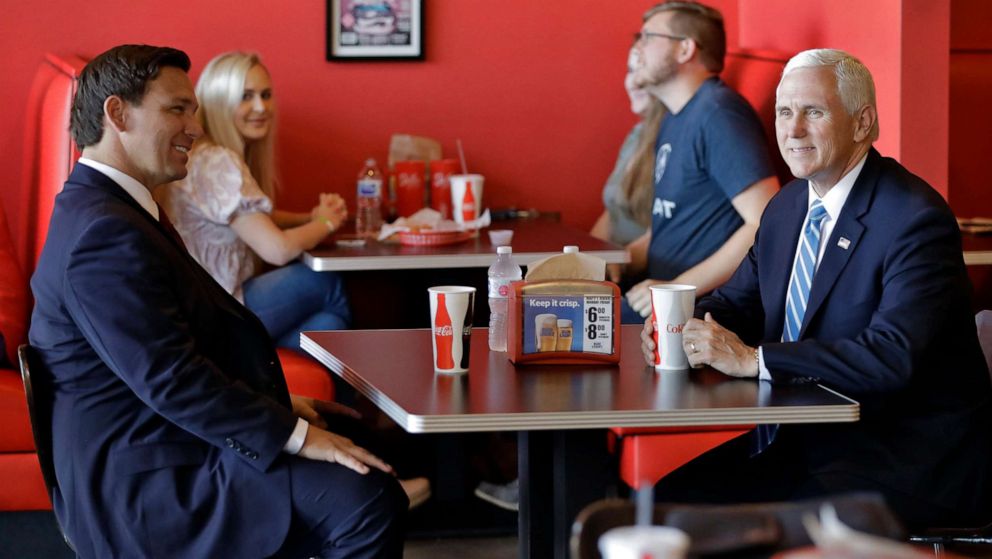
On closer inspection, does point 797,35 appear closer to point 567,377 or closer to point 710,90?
point 710,90

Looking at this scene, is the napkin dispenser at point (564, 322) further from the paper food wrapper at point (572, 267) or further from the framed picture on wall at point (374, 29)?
the framed picture on wall at point (374, 29)

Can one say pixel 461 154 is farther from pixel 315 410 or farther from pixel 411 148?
pixel 315 410

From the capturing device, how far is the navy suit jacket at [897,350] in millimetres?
2293

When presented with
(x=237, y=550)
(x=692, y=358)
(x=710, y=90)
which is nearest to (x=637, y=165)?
(x=710, y=90)

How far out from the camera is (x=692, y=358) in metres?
2.41

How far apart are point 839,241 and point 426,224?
1.97 metres

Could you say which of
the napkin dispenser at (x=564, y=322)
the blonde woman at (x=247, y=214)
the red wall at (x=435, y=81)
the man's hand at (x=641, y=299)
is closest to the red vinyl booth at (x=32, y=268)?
the blonde woman at (x=247, y=214)

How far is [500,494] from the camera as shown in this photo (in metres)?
3.99

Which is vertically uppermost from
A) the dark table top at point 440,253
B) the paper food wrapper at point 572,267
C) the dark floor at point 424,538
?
the paper food wrapper at point 572,267

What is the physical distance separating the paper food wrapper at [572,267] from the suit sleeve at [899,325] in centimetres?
43

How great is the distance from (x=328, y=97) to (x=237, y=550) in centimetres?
262

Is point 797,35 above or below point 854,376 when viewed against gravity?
above

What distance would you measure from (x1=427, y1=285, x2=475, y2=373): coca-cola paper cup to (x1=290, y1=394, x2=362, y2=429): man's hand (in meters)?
0.51

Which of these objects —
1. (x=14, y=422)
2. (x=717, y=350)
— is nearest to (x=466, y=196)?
(x=14, y=422)
